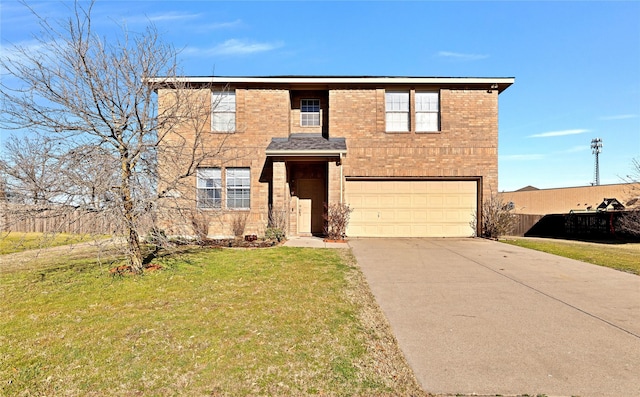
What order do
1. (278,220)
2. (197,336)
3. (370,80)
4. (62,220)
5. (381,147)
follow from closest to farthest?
1. (197,336)
2. (62,220)
3. (278,220)
4. (370,80)
5. (381,147)

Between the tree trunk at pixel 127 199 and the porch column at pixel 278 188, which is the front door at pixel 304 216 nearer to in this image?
the porch column at pixel 278 188

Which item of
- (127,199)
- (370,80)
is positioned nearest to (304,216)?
(370,80)

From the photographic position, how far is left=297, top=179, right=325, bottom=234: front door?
47.6ft

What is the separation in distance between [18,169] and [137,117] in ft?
6.90

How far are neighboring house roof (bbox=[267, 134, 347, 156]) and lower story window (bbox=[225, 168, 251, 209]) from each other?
1830 millimetres

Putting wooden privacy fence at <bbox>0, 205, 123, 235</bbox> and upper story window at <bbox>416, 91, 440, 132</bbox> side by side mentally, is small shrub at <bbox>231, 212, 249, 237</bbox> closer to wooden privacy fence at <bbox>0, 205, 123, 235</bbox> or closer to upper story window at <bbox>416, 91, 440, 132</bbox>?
wooden privacy fence at <bbox>0, 205, 123, 235</bbox>

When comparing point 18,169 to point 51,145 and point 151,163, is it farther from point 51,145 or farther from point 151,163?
point 151,163

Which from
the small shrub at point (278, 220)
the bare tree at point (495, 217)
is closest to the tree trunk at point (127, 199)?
the small shrub at point (278, 220)

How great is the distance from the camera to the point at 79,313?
15.9 feet

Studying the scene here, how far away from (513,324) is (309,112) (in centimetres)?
1232

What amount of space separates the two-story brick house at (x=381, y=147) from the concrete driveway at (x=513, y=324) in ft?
17.7

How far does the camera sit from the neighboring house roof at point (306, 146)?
12.8m

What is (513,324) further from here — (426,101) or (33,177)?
(426,101)

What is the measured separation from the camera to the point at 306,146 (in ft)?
43.4
